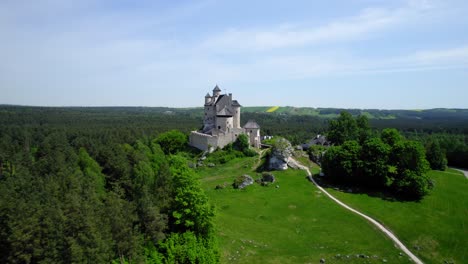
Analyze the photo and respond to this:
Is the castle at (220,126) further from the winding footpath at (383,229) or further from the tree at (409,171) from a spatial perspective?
the tree at (409,171)

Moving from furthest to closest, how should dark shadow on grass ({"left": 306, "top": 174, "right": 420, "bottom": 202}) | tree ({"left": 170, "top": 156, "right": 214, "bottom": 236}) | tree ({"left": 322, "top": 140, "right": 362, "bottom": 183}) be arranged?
1. tree ({"left": 322, "top": 140, "right": 362, "bottom": 183})
2. dark shadow on grass ({"left": 306, "top": 174, "right": 420, "bottom": 202})
3. tree ({"left": 170, "top": 156, "right": 214, "bottom": 236})

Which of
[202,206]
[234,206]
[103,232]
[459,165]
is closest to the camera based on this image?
[103,232]

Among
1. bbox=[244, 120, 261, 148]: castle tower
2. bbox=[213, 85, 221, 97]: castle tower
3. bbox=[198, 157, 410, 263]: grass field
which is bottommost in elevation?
bbox=[198, 157, 410, 263]: grass field

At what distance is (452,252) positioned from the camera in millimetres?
35656

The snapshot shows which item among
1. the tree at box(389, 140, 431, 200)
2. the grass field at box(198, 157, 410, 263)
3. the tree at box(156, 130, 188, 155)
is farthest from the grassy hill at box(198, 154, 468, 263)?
the tree at box(156, 130, 188, 155)

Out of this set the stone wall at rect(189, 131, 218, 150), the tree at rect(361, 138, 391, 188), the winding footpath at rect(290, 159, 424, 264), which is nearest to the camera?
the winding footpath at rect(290, 159, 424, 264)

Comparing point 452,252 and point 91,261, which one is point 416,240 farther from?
point 91,261

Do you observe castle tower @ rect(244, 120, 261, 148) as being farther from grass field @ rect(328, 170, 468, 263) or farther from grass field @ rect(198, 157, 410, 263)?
grass field @ rect(328, 170, 468, 263)

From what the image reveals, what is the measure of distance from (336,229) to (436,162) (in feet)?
177

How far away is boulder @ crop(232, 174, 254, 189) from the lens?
54.7 metres

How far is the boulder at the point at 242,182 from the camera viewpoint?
2153 inches

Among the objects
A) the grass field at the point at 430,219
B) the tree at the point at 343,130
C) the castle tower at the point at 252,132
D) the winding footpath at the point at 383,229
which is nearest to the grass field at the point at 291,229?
the winding footpath at the point at 383,229

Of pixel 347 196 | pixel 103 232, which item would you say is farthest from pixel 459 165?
pixel 103 232

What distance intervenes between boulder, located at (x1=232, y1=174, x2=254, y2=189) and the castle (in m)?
18.4
